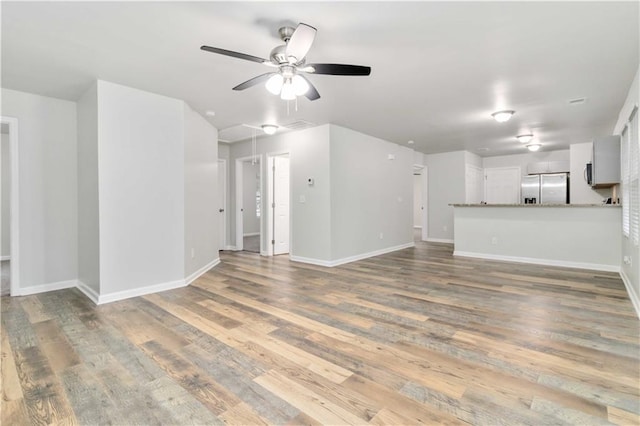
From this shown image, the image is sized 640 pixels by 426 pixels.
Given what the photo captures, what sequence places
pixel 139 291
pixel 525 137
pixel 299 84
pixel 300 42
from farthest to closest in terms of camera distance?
pixel 525 137 → pixel 139 291 → pixel 299 84 → pixel 300 42

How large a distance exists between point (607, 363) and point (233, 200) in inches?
252

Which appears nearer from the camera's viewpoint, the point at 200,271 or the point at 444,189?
the point at 200,271

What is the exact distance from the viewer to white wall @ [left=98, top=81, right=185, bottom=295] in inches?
137

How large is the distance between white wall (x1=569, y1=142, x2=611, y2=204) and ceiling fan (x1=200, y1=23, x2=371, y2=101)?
7217mm

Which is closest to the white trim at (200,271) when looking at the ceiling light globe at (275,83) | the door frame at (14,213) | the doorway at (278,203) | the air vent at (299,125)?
the doorway at (278,203)

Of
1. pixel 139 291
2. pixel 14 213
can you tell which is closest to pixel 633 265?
pixel 139 291

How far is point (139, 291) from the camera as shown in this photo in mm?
3709

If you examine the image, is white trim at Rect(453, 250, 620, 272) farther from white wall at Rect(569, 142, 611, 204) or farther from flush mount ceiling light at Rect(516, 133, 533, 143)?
white wall at Rect(569, 142, 611, 204)

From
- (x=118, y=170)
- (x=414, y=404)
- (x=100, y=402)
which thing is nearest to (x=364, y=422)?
(x=414, y=404)

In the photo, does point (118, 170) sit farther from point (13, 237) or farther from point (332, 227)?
point (332, 227)

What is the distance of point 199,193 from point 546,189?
26.9 ft

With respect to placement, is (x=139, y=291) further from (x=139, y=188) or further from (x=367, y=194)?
(x=367, y=194)

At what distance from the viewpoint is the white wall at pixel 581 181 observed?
7.00 meters

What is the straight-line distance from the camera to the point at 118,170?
356 centimetres
